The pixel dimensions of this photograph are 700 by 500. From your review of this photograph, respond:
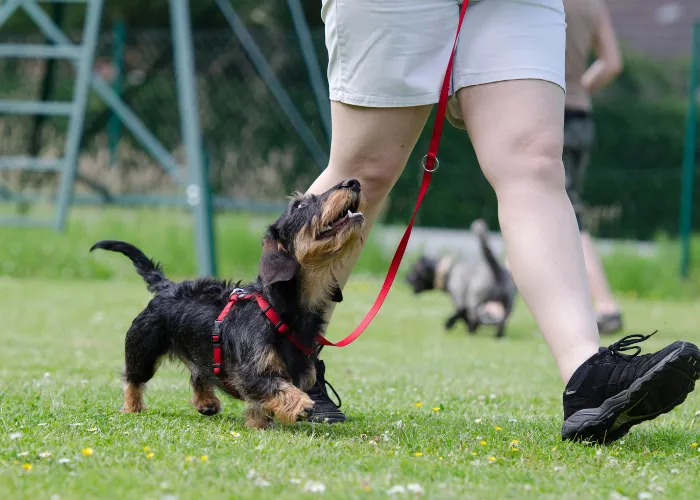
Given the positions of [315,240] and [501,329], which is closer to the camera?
[315,240]

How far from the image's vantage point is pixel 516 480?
10.0 feet

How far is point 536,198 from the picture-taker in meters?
3.78

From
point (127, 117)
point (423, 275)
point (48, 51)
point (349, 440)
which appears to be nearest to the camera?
point (349, 440)

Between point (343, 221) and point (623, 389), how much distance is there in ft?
3.77

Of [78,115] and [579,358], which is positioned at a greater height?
[78,115]

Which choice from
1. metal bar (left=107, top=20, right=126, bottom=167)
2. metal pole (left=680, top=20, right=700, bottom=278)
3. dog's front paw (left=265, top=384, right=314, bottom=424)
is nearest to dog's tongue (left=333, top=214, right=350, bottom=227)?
dog's front paw (left=265, top=384, right=314, bottom=424)

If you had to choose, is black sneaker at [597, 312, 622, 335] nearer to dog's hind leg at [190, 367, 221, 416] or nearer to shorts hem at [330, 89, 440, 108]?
dog's hind leg at [190, 367, 221, 416]

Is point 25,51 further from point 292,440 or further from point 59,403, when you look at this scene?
point 292,440

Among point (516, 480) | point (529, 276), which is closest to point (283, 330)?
point (529, 276)

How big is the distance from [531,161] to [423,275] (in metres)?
5.80

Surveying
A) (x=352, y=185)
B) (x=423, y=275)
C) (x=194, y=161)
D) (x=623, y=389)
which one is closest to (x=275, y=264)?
(x=352, y=185)

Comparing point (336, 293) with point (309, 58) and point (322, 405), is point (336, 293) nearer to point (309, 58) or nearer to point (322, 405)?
point (322, 405)

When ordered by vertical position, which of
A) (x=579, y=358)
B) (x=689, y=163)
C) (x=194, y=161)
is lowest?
(x=579, y=358)

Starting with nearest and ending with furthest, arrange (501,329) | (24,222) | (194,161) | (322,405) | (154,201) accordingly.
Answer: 1. (322,405)
2. (501,329)
3. (194,161)
4. (24,222)
5. (154,201)
